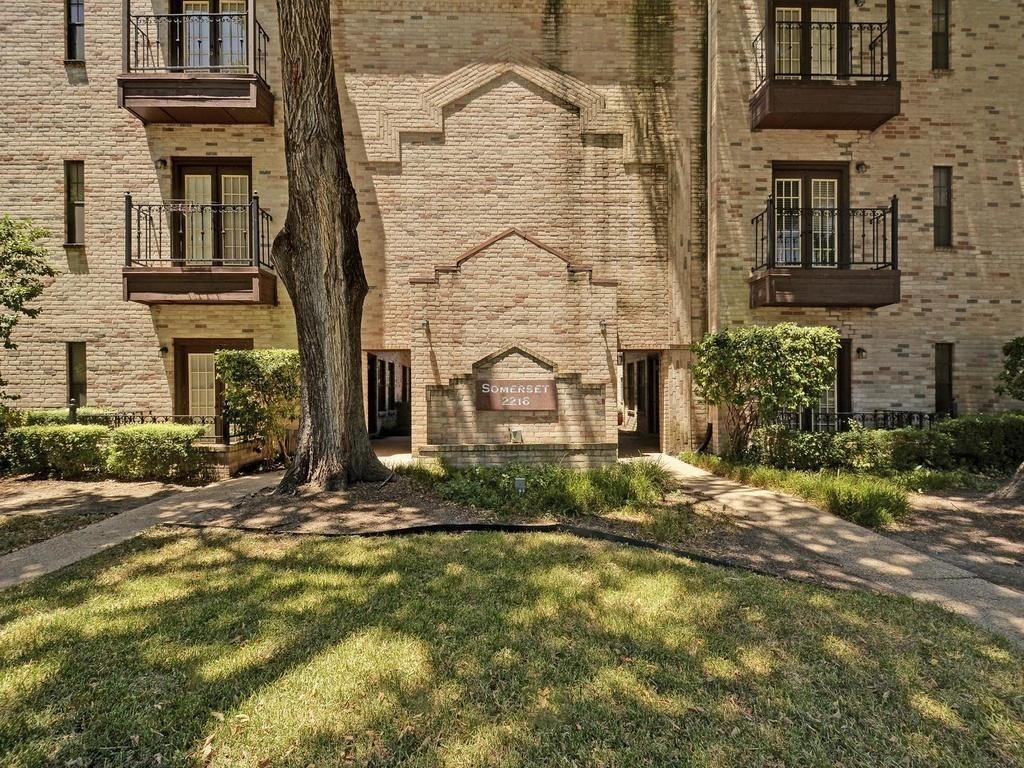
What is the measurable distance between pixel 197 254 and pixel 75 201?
9.78 ft

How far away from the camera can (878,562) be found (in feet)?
16.0

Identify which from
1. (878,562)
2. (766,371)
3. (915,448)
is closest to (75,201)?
(766,371)

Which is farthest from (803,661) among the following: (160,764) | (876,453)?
(876,453)

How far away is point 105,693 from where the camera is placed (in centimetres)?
264

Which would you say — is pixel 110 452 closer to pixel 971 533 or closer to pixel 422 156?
pixel 422 156

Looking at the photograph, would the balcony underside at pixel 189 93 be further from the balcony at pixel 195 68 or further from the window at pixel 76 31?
the window at pixel 76 31

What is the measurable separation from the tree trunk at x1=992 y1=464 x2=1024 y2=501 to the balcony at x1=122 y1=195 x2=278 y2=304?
13.6 meters

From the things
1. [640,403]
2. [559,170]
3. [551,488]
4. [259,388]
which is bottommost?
[551,488]

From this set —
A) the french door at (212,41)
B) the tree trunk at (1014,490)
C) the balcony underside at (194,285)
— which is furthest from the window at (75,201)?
the tree trunk at (1014,490)

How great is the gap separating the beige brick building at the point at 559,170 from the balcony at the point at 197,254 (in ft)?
0.19

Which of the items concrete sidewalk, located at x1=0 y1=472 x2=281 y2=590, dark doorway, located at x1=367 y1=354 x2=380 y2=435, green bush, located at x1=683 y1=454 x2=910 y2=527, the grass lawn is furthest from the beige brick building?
the grass lawn

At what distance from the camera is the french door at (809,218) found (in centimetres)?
1092

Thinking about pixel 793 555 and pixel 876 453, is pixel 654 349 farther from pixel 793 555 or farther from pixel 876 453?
pixel 793 555

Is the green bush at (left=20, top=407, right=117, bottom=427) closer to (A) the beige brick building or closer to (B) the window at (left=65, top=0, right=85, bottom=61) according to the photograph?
(A) the beige brick building
